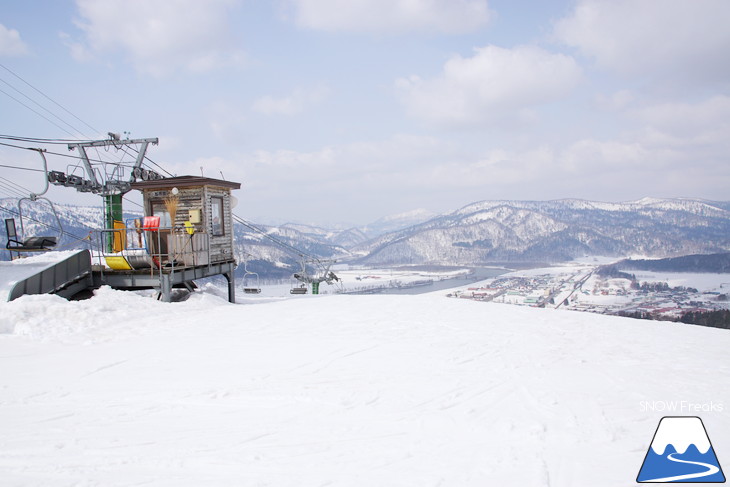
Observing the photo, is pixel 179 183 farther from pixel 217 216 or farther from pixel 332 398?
pixel 332 398

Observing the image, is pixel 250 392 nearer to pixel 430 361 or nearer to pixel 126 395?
pixel 126 395

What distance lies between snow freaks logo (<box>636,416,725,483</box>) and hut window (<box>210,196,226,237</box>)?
1579cm

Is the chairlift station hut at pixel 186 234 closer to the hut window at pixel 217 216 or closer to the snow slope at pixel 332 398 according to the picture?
the hut window at pixel 217 216

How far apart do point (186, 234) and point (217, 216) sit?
84.3 inches

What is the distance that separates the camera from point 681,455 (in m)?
4.39

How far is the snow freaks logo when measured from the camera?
3906 mm

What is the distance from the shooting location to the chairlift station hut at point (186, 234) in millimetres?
13531

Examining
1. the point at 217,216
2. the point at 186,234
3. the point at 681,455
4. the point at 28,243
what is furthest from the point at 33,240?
the point at 681,455

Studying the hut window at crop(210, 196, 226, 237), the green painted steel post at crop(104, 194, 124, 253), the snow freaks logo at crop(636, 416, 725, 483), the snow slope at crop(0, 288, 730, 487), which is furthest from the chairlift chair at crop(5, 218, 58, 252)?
the snow freaks logo at crop(636, 416, 725, 483)

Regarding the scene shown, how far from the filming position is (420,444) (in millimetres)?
4477

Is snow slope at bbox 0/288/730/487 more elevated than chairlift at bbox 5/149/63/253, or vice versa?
chairlift at bbox 5/149/63/253

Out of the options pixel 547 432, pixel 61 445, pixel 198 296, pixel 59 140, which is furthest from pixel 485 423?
pixel 59 140

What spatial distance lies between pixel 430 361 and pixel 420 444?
3206 millimetres

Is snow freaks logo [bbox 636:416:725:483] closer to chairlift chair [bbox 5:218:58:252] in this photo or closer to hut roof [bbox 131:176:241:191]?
hut roof [bbox 131:176:241:191]
